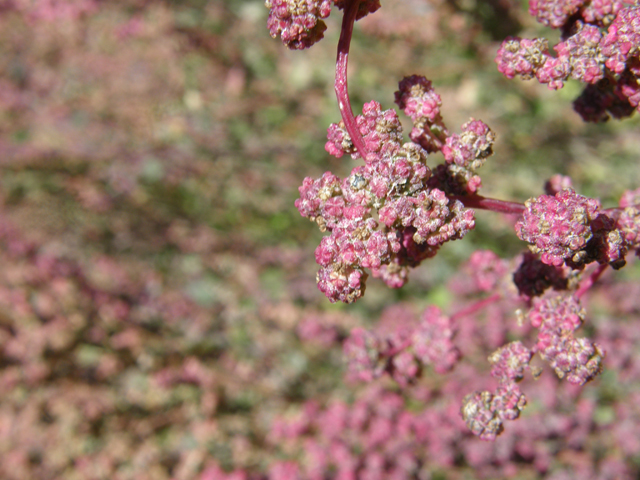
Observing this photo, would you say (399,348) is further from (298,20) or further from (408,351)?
(298,20)

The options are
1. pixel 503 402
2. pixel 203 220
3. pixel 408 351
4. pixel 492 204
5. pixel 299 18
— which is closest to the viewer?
pixel 299 18

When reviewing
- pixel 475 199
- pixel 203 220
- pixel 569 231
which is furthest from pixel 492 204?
pixel 203 220

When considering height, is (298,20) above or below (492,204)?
above

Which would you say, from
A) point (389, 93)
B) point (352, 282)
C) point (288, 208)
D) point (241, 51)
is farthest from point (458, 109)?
point (352, 282)

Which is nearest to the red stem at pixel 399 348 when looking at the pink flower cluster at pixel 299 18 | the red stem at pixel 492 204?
the red stem at pixel 492 204

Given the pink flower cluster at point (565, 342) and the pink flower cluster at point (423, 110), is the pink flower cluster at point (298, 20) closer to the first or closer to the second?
the pink flower cluster at point (423, 110)

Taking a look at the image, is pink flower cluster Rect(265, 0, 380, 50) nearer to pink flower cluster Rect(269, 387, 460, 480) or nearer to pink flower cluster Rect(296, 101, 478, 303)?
pink flower cluster Rect(296, 101, 478, 303)

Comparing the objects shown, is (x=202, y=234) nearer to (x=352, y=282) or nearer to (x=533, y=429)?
(x=533, y=429)

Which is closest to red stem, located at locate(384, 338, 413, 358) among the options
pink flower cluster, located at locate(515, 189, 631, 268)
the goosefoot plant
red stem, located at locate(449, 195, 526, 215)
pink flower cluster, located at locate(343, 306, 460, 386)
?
pink flower cluster, located at locate(343, 306, 460, 386)
